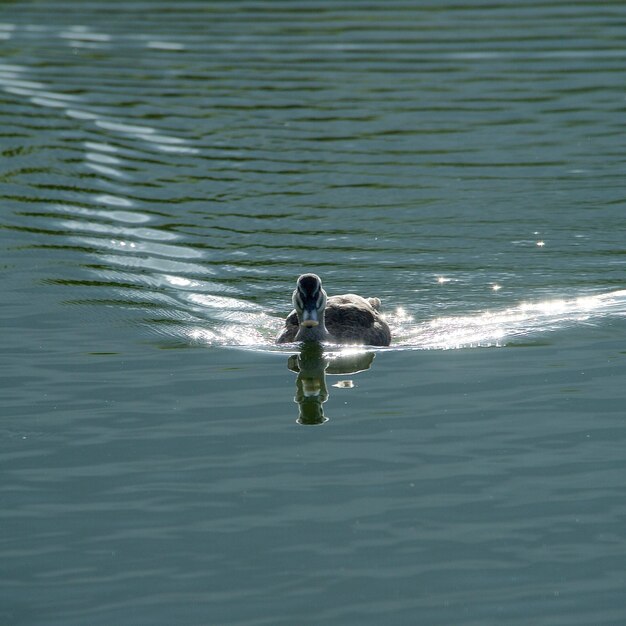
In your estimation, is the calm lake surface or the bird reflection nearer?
the calm lake surface

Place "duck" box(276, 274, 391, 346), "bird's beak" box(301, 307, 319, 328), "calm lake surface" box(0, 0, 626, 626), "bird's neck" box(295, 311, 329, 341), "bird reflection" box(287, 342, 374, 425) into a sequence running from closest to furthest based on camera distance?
"calm lake surface" box(0, 0, 626, 626) → "bird reflection" box(287, 342, 374, 425) → "bird's beak" box(301, 307, 319, 328) → "duck" box(276, 274, 391, 346) → "bird's neck" box(295, 311, 329, 341)

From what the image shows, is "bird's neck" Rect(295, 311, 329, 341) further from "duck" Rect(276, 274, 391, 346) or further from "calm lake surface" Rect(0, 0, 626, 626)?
"calm lake surface" Rect(0, 0, 626, 626)

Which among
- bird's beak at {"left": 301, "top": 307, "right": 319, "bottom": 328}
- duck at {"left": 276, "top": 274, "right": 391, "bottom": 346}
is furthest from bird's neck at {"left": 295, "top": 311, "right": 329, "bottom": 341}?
bird's beak at {"left": 301, "top": 307, "right": 319, "bottom": 328}

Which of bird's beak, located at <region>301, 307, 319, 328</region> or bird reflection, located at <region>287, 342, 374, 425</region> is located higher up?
bird's beak, located at <region>301, 307, 319, 328</region>

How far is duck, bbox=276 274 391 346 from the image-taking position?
16906 mm

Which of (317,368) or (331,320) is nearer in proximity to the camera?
(317,368)

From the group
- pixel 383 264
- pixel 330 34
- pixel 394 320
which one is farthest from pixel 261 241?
pixel 330 34

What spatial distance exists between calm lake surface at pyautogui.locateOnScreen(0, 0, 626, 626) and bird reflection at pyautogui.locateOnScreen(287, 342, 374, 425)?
0.05 metres

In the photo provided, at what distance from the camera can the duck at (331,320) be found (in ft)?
55.5

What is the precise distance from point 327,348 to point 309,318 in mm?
944

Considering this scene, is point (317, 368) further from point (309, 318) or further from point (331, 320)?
point (331, 320)

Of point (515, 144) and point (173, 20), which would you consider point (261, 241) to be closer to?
point (515, 144)

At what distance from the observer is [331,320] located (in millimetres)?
17891

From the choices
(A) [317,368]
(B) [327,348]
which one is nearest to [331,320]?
(B) [327,348]
